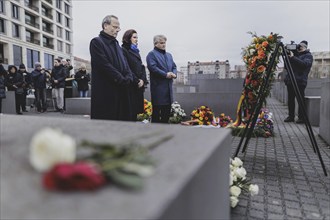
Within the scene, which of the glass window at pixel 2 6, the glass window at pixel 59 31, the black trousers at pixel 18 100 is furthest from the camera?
the glass window at pixel 59 31

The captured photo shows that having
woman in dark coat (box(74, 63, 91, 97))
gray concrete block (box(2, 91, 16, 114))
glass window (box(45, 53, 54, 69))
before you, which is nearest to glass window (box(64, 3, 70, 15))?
glass window (box(45, 53, 54, 69))

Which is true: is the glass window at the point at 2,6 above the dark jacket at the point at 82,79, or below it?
above

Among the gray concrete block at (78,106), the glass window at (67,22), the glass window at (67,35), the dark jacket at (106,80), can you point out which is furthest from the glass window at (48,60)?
the dark jacket at (106,80)

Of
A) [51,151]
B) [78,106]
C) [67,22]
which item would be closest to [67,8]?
[67,22]

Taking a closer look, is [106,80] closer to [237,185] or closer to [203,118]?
[237,185]

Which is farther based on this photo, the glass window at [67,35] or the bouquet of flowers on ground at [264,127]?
the glass window at [67,35]

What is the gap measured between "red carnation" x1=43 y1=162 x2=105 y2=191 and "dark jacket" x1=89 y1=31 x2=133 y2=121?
2884mm

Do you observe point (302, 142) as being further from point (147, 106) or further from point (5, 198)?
point (5, 198)

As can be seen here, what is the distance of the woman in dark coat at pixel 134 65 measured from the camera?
4.67m

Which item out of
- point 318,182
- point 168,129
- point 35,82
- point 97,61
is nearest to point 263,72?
point 318,182

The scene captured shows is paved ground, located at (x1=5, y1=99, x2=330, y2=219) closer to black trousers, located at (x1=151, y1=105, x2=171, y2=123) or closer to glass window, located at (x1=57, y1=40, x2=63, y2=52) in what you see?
black trousers, located at (x1=151, y1=105, x2=171, y2=123)

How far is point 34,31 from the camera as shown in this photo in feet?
152

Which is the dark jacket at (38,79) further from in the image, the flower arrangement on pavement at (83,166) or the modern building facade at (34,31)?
the modern building facade at (34,31)

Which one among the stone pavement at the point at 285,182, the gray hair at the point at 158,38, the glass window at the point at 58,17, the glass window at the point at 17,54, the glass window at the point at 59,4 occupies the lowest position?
the stone pavement at the point at 285,182
